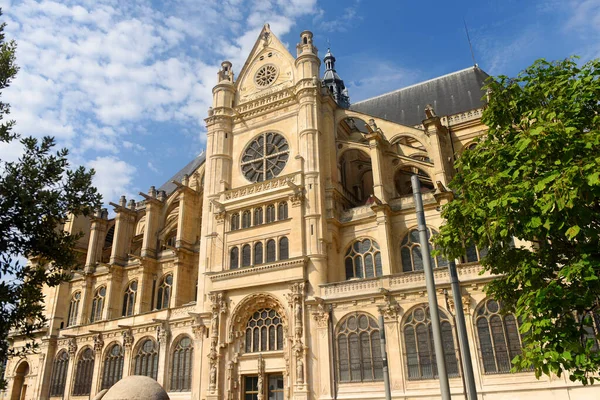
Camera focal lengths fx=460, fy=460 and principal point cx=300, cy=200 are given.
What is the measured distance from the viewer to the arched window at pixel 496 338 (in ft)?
61.6

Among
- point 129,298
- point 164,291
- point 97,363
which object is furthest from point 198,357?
point 129,298

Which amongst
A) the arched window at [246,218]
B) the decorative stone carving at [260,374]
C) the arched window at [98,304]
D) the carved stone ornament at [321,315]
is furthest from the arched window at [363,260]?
the arched window at [98,304]

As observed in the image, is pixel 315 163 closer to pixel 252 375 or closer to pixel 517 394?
pixel 252 375

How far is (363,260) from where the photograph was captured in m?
24.8

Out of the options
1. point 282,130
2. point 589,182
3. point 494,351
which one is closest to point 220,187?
point 282,130

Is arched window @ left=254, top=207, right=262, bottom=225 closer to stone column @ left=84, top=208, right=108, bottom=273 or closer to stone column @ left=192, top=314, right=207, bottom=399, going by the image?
stone column @ left=192, top=314, right=207, bottom=399

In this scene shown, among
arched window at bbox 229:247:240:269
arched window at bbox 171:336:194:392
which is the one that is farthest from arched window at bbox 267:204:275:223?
arched window at bbox 171:336:194:392

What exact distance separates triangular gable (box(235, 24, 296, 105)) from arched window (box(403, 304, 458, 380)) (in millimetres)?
17418

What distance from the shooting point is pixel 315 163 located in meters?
26.9

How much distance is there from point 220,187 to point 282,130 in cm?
546

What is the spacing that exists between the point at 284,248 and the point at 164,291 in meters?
11.8

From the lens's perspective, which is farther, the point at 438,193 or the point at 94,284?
the point at 94,284

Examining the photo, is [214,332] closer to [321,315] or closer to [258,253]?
[258,253]

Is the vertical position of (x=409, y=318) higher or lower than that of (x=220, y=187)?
lower
